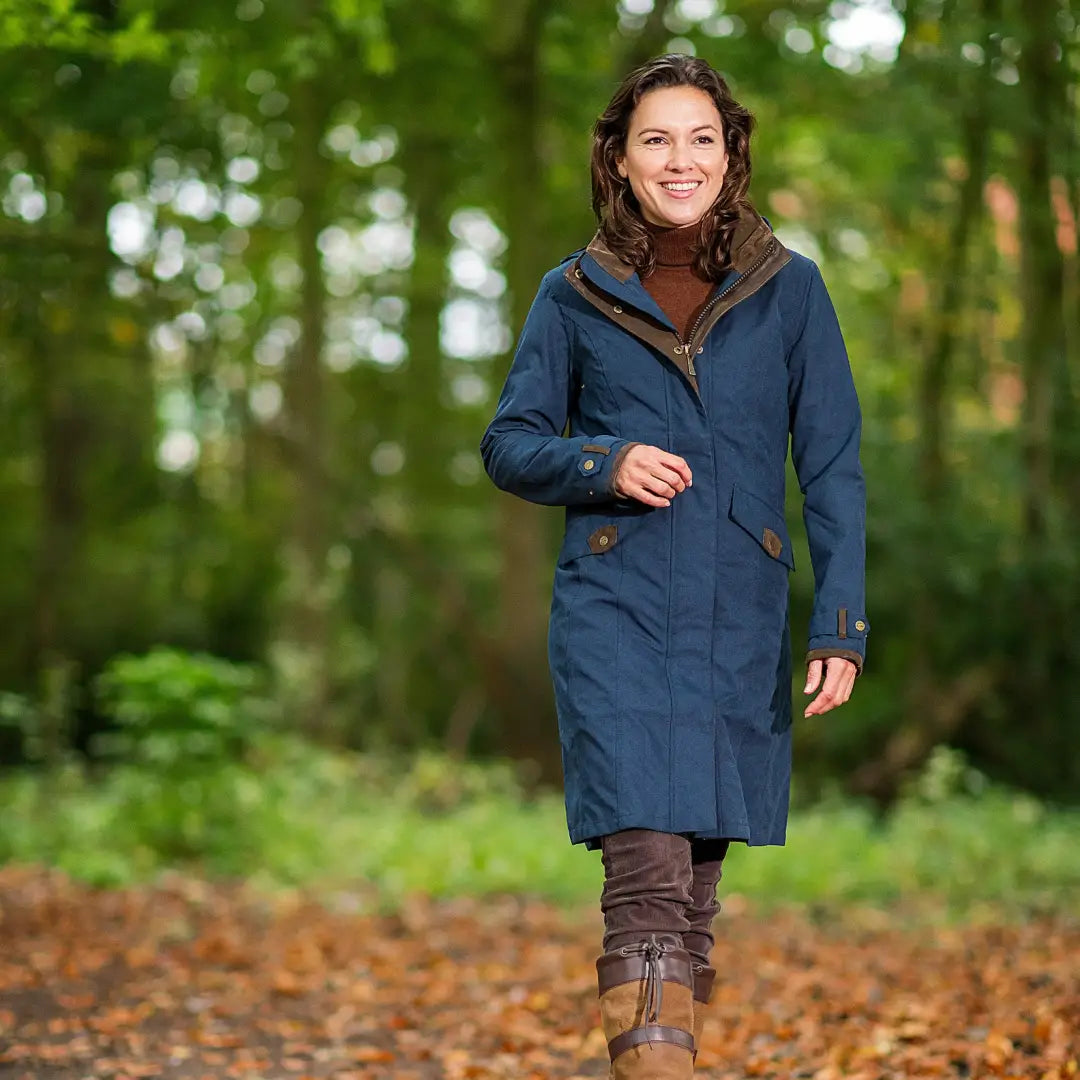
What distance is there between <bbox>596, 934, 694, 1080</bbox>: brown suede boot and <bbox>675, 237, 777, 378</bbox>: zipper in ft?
3.92

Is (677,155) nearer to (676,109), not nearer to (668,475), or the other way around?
(676,109)

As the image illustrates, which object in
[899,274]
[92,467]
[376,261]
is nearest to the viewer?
[899,274]

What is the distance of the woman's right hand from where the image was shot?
320 centimetres

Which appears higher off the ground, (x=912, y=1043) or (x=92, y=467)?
(x=92, y=467)

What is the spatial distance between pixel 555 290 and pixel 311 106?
9343 mm

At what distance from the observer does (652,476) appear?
126 inches

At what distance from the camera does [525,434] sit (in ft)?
11.5

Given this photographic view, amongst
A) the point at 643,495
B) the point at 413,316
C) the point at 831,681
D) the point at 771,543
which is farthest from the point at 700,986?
the point at 413,316

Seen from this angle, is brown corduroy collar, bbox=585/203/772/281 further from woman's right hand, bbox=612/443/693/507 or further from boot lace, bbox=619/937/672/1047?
boot lace, bbox=619/937/672/1047

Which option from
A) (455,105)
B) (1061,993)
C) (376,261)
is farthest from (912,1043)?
(376,261)

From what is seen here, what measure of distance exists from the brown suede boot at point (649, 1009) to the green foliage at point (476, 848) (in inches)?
225

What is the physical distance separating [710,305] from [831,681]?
2.75 ft

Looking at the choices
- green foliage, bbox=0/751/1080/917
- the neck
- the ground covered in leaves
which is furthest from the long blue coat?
green foliage, bbox=0/751/1080/917

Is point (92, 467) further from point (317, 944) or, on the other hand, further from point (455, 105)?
point (317, 944)
